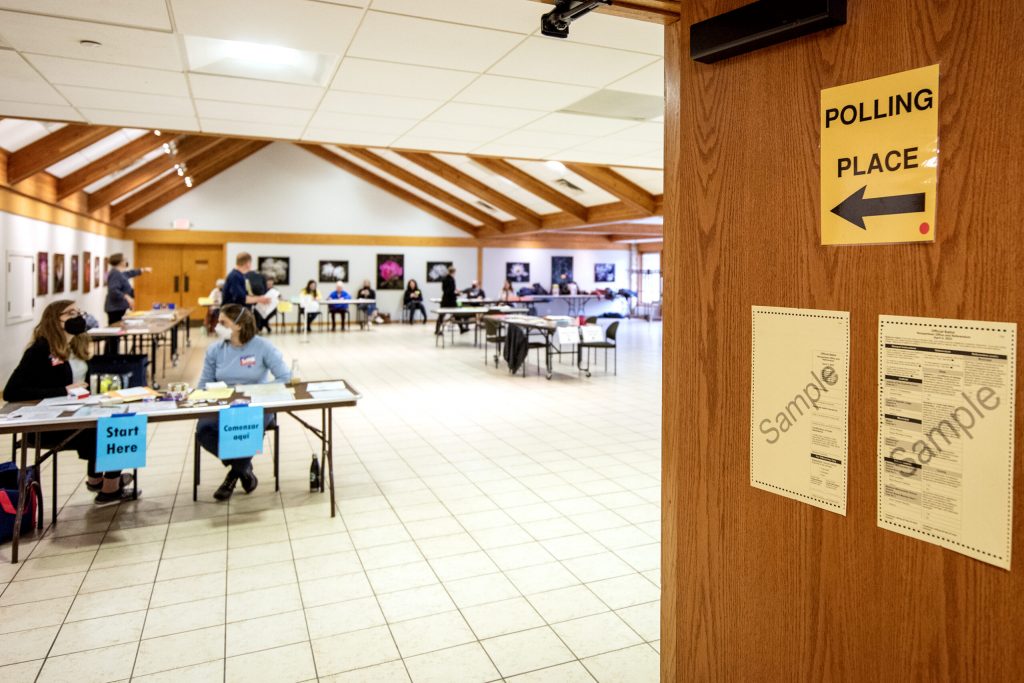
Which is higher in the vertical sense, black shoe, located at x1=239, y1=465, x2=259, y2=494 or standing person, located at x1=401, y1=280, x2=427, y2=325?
standing person, located at x1=401, y1=280, x2=427, y2=325

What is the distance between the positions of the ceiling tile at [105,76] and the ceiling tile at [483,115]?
1.82 m

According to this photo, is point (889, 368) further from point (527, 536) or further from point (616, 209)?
point (616, 209)

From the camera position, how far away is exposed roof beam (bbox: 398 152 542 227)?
46.6 feet

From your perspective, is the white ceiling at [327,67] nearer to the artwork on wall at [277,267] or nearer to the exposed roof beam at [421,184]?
the exposed roof beam at [421,184]

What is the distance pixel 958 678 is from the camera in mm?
1215

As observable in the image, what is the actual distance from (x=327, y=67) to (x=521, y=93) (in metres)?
1.31

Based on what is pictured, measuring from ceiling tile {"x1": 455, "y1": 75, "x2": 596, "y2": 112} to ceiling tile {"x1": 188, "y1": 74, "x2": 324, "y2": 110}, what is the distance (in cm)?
108

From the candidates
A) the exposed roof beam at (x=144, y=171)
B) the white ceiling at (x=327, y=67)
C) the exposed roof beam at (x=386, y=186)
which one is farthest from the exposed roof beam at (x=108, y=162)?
the exposed roof beam at (x=386, y=186)

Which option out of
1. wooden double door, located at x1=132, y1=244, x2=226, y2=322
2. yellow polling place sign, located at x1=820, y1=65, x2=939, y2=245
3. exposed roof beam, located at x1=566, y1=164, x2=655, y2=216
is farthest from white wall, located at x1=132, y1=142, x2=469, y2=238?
yellow polling place sign, located at x1=820, y1=65, x2=939, y2=245

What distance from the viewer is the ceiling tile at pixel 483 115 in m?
4.94

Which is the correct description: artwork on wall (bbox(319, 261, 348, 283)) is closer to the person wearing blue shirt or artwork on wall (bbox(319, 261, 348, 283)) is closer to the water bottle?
the person wearing blue shirt

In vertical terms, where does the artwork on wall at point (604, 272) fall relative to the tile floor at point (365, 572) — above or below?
above

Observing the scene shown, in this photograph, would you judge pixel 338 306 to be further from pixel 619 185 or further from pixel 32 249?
pixel 619 185

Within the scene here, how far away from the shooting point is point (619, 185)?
1030cm
